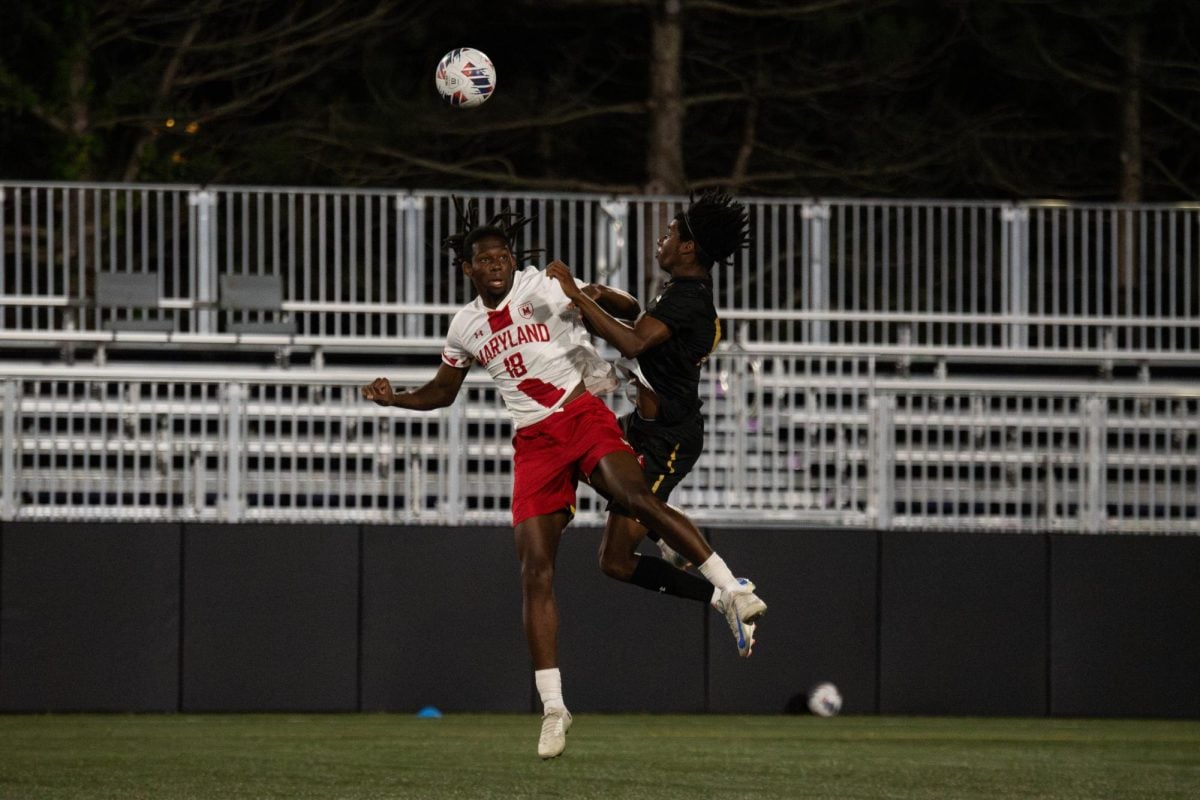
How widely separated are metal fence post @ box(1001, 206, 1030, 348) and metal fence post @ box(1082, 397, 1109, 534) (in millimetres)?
4683

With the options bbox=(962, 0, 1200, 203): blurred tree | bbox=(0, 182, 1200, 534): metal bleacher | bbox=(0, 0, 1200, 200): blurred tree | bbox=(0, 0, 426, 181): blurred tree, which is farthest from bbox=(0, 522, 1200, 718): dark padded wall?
bbox=(962, 0, 1200, 203): blurred tree

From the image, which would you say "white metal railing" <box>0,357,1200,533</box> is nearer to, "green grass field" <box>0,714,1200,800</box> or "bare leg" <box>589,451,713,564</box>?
"green grass field" <box>0,714,1200,800</box>

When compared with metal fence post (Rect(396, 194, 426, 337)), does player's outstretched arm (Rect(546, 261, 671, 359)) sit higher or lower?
lower

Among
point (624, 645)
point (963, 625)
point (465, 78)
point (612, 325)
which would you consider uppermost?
point (465, 78)


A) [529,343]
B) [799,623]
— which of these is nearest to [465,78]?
[529,343]

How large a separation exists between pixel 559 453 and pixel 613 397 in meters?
4.05

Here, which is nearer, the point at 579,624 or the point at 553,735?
the point at 553,735

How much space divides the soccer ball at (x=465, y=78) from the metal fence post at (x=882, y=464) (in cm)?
398

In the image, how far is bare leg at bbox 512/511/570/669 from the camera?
7988 millimetres

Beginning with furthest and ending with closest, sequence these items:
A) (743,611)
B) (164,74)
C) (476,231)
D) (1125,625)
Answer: (164,74) → (1125,625) → (476,231) → (743,611)

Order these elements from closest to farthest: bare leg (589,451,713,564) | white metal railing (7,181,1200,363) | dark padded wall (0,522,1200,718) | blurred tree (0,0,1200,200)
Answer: bare leg (589,451,713,564)
dark padded wall (0,522,1200,718)
white metal railing (7,181,1200,363)
blurred tree (0,0,1200,200)

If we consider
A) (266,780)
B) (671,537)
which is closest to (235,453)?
(266,780)

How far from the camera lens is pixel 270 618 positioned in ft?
39.0

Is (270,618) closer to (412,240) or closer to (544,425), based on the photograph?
(544,425)
